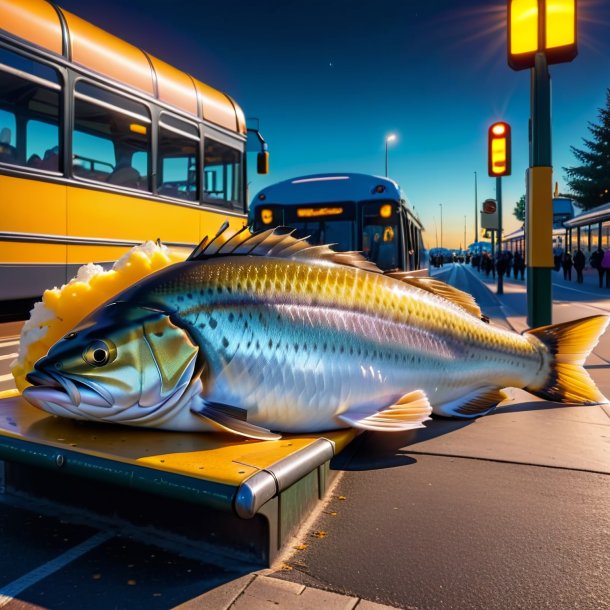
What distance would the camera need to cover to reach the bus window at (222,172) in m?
10.5

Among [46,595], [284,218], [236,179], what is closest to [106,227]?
[236,179]

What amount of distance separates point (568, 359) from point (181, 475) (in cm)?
277

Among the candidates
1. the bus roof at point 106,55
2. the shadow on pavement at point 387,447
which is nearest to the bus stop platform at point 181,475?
the shadow on pavement at point 387,447

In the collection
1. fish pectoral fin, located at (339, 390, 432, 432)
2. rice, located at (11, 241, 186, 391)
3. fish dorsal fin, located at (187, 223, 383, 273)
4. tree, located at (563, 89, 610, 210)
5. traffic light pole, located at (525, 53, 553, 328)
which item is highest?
tree, located at (563, 89, 610, 210)

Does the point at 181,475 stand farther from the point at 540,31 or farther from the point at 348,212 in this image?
the point at 348,212

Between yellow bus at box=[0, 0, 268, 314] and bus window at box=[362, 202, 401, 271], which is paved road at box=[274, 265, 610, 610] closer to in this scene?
yellow bus at box=[0, 0, 268, 314]

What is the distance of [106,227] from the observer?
8.16 meters

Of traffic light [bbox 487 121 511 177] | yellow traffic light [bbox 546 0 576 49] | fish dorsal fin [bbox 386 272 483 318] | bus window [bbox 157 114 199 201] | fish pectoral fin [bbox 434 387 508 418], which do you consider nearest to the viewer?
fish dorsal fin [bbox 386 272 483 318]

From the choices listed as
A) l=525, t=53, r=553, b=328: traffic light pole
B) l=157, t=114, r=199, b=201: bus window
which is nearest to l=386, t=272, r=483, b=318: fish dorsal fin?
l=525, t=53, r=553, b=328: traffic light pole

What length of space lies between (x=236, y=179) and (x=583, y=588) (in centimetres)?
1036

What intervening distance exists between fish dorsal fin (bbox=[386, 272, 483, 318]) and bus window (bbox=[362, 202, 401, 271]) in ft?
27.3

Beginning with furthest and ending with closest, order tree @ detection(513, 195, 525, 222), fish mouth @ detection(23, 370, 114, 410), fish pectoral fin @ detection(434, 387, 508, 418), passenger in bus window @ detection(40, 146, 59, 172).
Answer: tree @ detection(513, 195, 525, 222)
passenger in bus window @ detection(40, 146, 59, 172)
fish pectoral fin @ detection(434, 387, 508, 418)
fish mouth @ detection(23, 370, 114, 410)

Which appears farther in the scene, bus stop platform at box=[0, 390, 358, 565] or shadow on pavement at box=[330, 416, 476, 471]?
shadow on pavement at box=[330, 416, 476, 471]

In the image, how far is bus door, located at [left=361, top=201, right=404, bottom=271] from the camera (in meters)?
12.2
